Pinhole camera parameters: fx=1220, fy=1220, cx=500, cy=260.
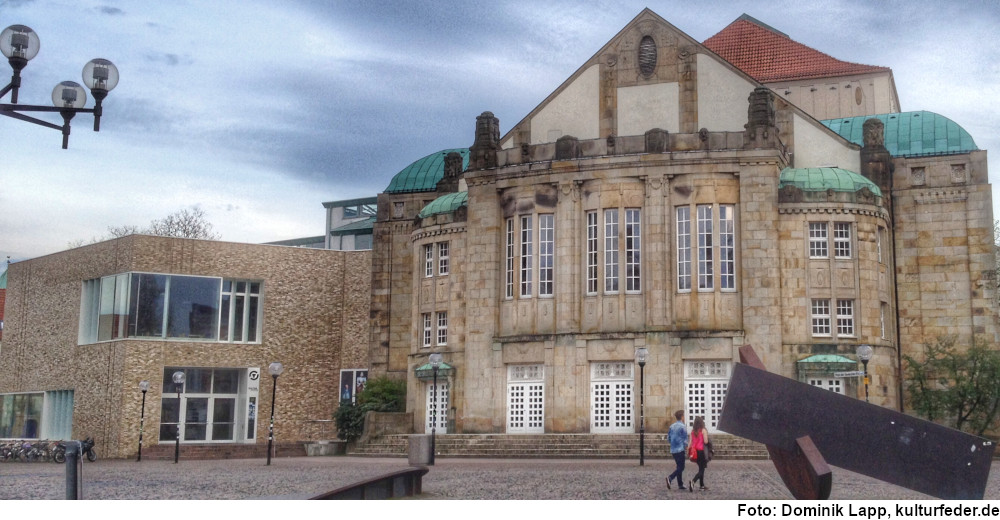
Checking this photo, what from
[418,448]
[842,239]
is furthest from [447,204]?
[418,448]

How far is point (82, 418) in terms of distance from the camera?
51062 millimetres

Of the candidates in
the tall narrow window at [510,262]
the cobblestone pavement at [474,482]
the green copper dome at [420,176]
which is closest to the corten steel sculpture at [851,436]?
the cobblestone pavement at [474,482]

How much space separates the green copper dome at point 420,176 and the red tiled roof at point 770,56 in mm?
14790

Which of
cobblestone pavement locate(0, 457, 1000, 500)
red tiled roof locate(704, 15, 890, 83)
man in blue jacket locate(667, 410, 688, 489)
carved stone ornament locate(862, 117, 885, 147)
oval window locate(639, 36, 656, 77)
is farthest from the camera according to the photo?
red tiled roof locate(704, 15, 890, 83)

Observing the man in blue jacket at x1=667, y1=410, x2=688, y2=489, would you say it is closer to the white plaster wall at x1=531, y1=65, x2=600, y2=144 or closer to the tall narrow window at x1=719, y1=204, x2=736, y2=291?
the tall narrow window at x1=719, y1=204, x2=736, y2=291

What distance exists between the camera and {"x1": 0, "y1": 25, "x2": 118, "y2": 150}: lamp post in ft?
61.8

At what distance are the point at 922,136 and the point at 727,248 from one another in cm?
1158

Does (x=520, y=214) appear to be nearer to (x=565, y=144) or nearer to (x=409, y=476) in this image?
(x=565, y=144)

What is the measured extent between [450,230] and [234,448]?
41.0ft

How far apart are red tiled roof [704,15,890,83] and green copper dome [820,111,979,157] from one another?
28.3 ft

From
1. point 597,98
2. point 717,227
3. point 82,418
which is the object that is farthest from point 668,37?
point 82,418

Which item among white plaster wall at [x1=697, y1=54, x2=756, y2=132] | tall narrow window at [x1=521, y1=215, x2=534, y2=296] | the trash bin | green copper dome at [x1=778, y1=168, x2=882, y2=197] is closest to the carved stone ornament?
green copper dome at [x1=778, y1=168, x2=882, y2=197]

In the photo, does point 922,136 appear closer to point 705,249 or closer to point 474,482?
point 705,249

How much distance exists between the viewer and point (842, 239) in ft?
149
